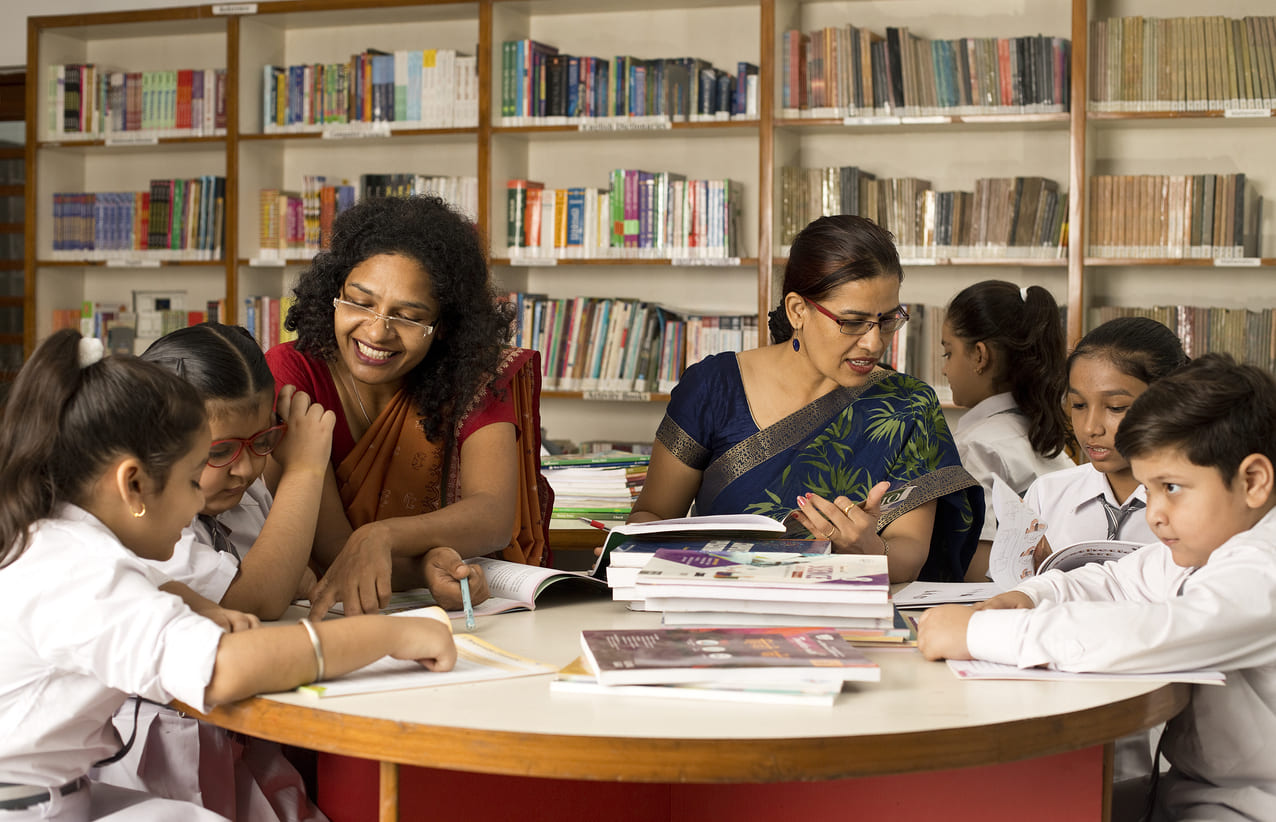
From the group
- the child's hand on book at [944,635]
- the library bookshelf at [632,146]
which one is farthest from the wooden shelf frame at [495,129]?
the child's hand on book at [944,635]

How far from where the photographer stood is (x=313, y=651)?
1131 mm

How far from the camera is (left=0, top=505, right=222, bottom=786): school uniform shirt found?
3.58 feet

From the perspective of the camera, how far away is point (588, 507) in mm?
2908

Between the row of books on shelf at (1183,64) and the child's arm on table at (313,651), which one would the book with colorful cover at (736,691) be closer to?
the child's arm on table at (313,651)

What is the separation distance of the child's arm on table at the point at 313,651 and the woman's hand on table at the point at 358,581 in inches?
11.4

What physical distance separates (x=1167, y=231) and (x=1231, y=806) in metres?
2.86

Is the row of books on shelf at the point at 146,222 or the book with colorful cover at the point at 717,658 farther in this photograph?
the row of books on shelf at the point at 146,222

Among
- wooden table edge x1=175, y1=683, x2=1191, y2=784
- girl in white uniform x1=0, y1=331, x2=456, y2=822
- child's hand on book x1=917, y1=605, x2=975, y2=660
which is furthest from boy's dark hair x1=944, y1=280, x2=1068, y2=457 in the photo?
girl in white uniform x1=0, y1=331, x2=456, y2=822

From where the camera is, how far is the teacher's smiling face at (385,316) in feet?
6.07

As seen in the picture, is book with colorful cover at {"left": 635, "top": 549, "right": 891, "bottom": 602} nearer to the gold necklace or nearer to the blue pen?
the blue pen

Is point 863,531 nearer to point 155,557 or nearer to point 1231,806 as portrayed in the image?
point 1231,806

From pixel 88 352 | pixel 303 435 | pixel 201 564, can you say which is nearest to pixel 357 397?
pixel 303 435

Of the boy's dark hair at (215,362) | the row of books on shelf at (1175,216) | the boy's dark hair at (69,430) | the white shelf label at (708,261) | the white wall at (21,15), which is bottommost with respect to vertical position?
the boy's dark hair at (69,430)

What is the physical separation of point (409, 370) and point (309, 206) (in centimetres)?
287
